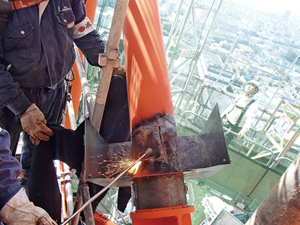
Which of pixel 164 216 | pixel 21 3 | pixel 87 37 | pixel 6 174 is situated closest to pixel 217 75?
pixel 87 37

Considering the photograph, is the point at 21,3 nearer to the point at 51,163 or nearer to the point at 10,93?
the point at 10,93

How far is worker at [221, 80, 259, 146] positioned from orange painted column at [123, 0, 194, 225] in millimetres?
5217

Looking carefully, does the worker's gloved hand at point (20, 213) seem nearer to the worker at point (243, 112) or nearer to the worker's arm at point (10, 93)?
the worker's arm at point (10, 93)

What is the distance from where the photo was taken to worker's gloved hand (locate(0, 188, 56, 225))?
4.42 ft

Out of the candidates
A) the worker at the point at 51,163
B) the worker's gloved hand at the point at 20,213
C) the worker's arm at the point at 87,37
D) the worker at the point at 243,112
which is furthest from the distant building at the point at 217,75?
the worker's gloved hand at the point at 20,213

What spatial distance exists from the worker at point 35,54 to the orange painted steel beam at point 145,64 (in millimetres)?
638

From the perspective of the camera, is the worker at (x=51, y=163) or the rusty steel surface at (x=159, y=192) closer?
the rusty steel surface at (x=159, y=192)

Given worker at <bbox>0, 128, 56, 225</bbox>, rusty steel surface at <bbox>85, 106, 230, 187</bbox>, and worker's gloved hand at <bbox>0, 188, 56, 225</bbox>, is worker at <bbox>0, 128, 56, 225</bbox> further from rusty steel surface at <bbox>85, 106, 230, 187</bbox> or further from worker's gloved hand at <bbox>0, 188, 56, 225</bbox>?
rusty steel surface at <bbox>85, 106, 230, 187</bbox>

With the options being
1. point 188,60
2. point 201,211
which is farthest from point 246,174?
point 188,60

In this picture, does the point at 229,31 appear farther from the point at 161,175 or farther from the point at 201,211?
the point at 161,175

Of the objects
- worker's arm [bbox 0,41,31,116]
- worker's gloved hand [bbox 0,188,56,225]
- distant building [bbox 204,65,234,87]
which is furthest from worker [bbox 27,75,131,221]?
distant building [bbox 204,65,234,87]

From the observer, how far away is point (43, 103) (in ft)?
8.20

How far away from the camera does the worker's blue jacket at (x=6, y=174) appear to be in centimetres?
134

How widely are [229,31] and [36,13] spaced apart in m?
12.1
